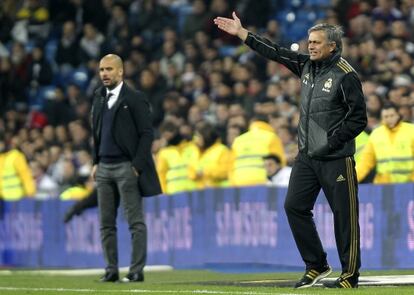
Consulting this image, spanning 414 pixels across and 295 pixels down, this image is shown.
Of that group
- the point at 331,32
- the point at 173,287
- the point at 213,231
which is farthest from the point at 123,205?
the point at 213,231

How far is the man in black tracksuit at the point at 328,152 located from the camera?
35.9ft

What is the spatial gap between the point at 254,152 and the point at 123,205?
525 cm

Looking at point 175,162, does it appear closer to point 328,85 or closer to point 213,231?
point 213,231

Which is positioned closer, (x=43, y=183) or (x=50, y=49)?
(x=43, y=183)

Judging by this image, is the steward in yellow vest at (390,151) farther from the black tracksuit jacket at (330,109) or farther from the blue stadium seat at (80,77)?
the blue stadium seat at (80,77)

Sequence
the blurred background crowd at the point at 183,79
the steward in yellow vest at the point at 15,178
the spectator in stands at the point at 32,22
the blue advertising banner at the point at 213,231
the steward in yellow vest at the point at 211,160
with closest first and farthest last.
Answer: the blue advertising banner at the point at 213,231 < the blurred background crowd at the point at 183,79 < the steward in yellow vest at the point at 211,160 < the steward in yellow vest at the point at 15,178 < the spectator in stands at the point at 32,22

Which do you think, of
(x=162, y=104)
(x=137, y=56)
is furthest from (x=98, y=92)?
(x=137, y=56)

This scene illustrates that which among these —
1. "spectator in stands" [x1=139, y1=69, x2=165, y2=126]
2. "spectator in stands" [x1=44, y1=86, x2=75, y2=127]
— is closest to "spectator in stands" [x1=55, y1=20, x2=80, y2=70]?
"spectator in stands" [x1=44, y1=86, x2=75, y2=127]

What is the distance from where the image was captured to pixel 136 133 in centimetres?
1363

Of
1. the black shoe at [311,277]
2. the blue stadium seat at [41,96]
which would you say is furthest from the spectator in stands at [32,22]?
the black shoe at [311,277]

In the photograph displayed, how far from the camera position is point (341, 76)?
36.0 ft

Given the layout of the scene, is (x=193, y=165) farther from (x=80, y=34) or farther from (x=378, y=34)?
(x=80, y=34)

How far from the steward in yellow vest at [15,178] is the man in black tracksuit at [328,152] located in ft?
40.2

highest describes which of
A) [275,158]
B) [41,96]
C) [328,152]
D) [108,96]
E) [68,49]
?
[68,49]
